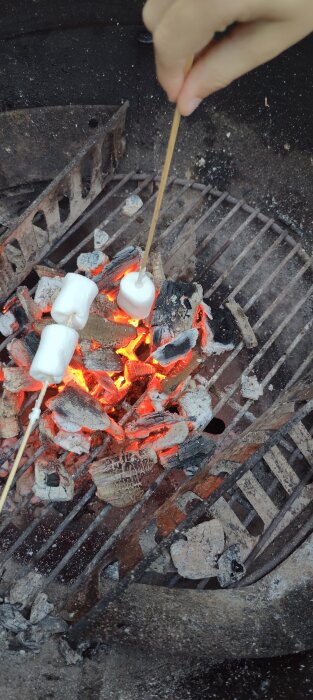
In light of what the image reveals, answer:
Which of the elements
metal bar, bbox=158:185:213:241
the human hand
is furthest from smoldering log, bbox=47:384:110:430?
the human hand

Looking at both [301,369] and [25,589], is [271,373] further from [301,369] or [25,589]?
[25,589]

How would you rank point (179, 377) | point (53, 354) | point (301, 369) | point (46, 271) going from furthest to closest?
point (301, 369)
point (46, 271)
point (179, 377)
point (53, 354)

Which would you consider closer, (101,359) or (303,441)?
(101,359)

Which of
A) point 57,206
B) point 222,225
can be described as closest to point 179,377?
point 222,225

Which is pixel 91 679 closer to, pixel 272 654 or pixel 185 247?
pixel 272 654

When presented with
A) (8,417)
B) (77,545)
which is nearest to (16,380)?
(8,417)

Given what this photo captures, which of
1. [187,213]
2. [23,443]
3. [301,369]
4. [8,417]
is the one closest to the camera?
[23,443]

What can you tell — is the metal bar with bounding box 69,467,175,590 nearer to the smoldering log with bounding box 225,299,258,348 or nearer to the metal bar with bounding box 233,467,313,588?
the metal bar with bounding box 233,467,313,588

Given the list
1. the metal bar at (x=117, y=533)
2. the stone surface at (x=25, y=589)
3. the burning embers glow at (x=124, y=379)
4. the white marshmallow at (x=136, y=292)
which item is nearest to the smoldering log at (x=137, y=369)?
the burning embers glow at (x=124, y=379)

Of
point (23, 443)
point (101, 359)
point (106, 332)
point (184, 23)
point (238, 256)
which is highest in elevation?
point (238, 256)

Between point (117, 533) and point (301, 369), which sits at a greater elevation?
point (301, 369)
